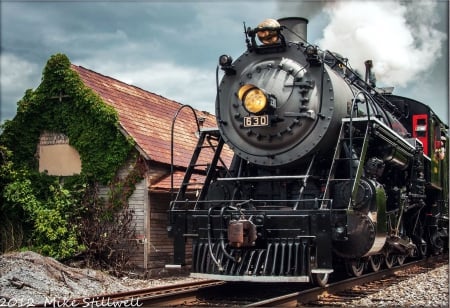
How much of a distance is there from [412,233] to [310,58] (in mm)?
5210

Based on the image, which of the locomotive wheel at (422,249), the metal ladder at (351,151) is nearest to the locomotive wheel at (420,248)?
the locomotive wheel at (422,249)

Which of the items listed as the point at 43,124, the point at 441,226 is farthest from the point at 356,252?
the point at 43,124

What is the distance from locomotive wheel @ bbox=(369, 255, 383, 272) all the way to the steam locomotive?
0.94 ft

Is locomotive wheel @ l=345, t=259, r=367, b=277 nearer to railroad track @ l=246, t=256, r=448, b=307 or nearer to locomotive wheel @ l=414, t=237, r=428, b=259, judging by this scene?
railroad track @ l=246, t=256, r=448, b=307

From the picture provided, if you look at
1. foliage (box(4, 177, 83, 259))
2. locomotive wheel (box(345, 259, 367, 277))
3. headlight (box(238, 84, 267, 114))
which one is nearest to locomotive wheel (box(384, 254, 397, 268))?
→ locomotive wheel (box(345, 259, 367, 277))

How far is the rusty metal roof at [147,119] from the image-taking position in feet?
48.3

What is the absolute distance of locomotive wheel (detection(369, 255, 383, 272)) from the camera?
35.8 ft

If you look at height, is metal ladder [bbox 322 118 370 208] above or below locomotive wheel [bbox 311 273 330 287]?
above

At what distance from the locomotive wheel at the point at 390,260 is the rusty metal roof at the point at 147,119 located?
5751 millimetres

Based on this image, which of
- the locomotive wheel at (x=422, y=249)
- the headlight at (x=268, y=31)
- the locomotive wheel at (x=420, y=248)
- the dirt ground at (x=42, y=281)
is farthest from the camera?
the locomotive wheel at (x=422, y=249)

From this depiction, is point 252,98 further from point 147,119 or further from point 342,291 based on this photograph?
point 147,119

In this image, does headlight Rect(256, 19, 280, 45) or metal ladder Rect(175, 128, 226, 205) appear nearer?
headlight Rect(256, 19, 280, 45)

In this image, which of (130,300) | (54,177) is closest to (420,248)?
(130,300)

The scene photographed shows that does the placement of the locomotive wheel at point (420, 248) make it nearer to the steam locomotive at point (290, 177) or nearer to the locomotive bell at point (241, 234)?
the steam locomotive at point (290, 177)
